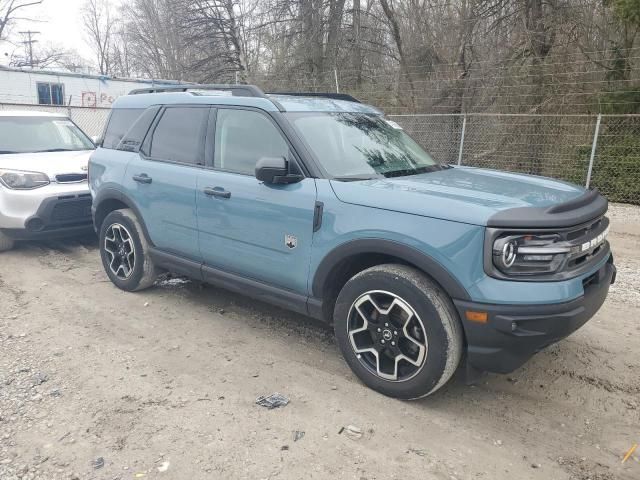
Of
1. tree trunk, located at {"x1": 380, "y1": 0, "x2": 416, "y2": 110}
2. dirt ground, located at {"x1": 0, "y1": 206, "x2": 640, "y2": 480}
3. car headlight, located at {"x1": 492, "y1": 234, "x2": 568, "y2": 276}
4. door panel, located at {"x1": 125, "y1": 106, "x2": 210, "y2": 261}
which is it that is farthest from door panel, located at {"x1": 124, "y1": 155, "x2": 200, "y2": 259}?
tree trunk, located at {"x1": 380, "y1": 0, "x2": 416, "y2": 110}

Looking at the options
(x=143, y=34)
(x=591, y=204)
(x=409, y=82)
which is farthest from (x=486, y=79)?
(x=143, y=34)

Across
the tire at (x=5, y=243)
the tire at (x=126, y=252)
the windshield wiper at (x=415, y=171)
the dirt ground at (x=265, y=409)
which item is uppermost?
the windshield wiper at (x=415, y=171)

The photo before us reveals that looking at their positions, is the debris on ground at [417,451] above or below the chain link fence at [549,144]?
below

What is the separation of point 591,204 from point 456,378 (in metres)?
1.45

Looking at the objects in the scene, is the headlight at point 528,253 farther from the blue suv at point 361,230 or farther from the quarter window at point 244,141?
the quarter window at point 244,141

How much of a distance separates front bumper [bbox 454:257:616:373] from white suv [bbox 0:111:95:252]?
5.29 meters

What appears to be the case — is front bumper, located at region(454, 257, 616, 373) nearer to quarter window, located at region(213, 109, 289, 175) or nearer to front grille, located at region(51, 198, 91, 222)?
quarter window, located at region(213, 109, 289, 175)

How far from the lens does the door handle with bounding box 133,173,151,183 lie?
15.4 feet

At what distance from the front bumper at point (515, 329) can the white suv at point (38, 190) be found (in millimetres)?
5295

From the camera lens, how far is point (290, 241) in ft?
11.9

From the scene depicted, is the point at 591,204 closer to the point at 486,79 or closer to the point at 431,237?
the point at 431,237

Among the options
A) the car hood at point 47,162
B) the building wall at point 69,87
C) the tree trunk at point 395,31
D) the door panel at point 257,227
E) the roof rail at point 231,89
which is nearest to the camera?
the door panel at point 257,227

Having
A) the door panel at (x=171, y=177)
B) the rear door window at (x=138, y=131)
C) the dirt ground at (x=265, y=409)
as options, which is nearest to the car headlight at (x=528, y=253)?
the dirt ground at (x=265, y=409)

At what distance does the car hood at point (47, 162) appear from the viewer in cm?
645
